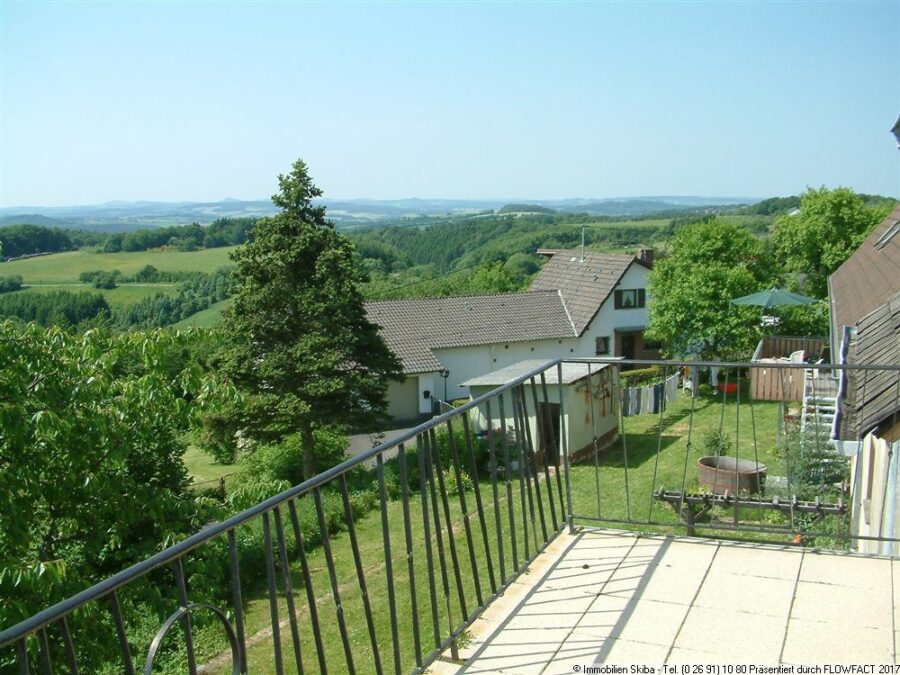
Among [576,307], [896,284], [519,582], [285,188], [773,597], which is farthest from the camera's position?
[576,307]

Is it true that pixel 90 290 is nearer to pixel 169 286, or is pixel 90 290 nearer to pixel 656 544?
pixel 169 286

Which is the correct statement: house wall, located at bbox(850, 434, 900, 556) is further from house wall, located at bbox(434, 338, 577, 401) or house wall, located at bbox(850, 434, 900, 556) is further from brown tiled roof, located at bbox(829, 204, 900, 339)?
house wall, located at bbox(434, 338, 577, 401)

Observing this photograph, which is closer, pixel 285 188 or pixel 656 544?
pixel 656 544

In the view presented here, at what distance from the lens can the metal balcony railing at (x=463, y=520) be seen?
238 cm

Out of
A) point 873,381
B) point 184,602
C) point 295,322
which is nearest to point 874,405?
point 873,381

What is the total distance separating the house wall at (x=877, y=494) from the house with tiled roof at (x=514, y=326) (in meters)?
21.9

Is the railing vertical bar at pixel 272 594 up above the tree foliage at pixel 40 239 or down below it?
below

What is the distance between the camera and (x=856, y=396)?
5359 millimetres

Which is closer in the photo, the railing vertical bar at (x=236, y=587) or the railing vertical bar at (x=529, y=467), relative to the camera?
the railing vertical bar at (x=236, y=587)

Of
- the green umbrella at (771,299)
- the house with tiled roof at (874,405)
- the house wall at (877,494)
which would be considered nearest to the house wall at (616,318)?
the green umbrella at (771,299)

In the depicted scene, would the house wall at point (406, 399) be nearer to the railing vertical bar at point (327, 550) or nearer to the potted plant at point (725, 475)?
the potted plant at point (725, 475)

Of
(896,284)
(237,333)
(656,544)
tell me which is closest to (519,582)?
(656,544)

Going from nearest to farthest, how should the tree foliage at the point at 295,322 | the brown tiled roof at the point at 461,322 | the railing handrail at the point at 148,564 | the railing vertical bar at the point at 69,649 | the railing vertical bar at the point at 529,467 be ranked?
1. the railing handrail at the point at 148,564
2. the railing vertical bar at the point at 69,649
3. the railing vertical bar at the point at 529,467
4. the tree foliage at the point at 295,322
5. the brown tiled roof at the point at 461,322

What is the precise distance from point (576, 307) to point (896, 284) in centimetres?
2777
